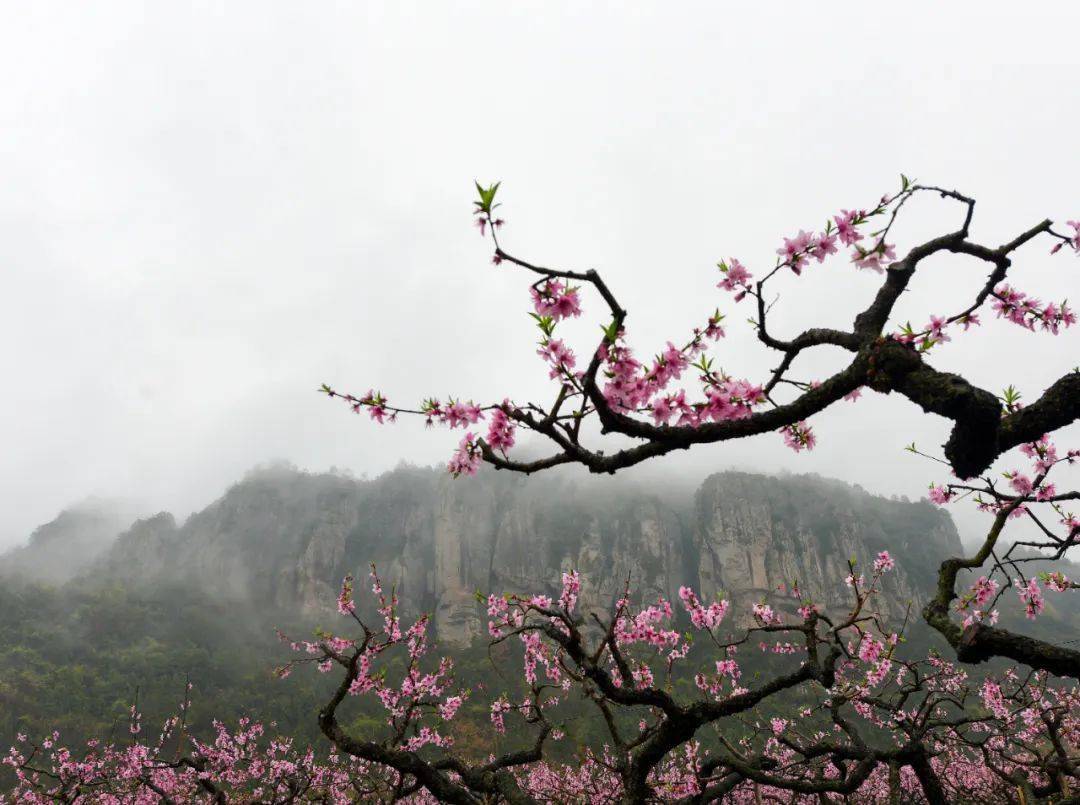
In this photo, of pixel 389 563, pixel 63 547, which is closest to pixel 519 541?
pixel 389 563

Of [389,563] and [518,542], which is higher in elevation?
[518,542]

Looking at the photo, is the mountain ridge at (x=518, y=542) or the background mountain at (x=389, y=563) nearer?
the background mountain at (x=389, y=563)

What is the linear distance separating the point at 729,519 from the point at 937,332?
346 feet

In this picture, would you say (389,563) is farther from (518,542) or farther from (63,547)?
(63,547)

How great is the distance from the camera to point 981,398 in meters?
3.37

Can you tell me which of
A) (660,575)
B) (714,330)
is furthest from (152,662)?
(714,330)

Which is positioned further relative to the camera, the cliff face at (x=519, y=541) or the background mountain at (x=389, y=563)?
the cliff face at (x=519, y=541)

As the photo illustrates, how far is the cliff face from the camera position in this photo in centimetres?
9531

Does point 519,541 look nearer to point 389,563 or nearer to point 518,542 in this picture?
point 518,542

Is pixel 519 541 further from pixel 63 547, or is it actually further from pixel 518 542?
pixel 63 547

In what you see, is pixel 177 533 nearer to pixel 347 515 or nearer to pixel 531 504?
pixel 347 515

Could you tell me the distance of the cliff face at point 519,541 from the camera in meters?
95.3

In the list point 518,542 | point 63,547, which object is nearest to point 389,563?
point 518,542

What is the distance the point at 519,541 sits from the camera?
107562 millimetres
